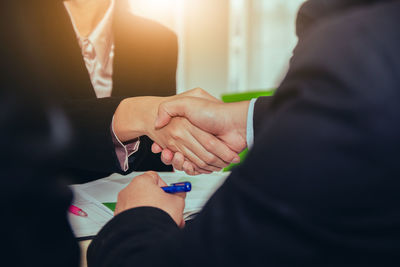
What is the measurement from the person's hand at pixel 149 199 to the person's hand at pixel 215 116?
0.38 m

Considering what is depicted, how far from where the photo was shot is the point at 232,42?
3139 millimetres

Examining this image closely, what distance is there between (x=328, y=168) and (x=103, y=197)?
58 centimetres

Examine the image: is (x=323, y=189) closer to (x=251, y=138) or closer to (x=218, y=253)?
(x=218, y=253)

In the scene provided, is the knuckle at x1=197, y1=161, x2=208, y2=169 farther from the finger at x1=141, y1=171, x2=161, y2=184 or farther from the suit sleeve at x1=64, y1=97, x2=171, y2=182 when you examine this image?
the finger at x1=141, y1=171, x2=161, y2=184

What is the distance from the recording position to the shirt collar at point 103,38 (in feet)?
3.55

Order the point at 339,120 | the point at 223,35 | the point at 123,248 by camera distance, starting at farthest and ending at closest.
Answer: the point at 223,35 → the point at 123,248 → the point at 339,120

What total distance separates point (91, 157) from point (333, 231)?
2.34ft

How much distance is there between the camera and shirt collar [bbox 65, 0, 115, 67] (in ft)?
3.55

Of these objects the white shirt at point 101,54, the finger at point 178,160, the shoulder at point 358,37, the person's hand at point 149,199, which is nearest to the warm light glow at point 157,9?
the white shirt at point 101,54

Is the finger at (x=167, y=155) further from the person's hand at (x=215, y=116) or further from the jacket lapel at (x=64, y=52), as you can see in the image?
the jacket lapel at (x=64, y=52)

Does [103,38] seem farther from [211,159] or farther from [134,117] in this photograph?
[211,159]

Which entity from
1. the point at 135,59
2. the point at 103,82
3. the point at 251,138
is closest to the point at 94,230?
the point at 251,138

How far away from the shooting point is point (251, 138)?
2.72 ft

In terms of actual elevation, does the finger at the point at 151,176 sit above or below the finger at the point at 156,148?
above
